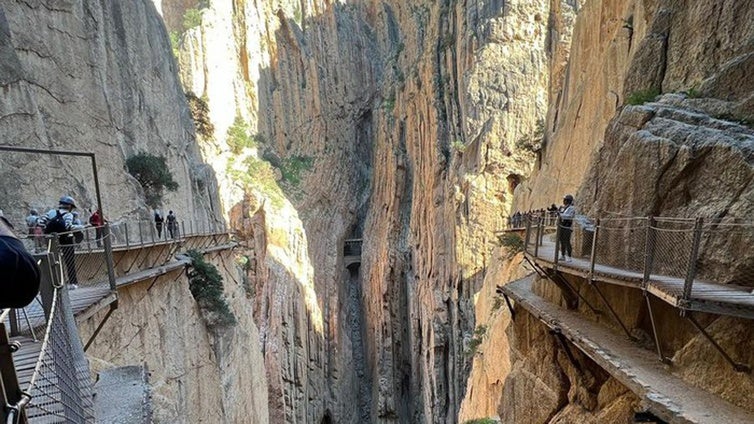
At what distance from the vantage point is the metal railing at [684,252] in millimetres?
3754

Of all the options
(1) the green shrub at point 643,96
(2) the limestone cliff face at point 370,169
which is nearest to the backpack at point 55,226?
(1) the green shrub at point 643,96

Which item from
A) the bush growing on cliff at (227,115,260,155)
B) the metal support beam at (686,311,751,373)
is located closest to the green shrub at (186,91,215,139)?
the bush growing on cliff at (227,115,260,155)

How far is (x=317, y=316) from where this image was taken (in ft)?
102

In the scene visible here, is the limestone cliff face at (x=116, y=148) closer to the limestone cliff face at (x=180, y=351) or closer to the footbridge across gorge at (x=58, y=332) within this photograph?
the limestone cliff face at (x=180, y=351)

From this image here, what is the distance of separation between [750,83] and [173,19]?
39724 mm

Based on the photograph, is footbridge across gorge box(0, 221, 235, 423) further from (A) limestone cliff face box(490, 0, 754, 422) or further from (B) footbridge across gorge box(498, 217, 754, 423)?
(A) limestone cliff face box(490, 0, 754, 422)

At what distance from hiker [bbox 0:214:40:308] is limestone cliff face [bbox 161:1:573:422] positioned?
21.5m

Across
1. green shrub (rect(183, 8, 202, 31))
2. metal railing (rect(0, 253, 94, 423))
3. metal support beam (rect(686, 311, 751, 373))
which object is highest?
green shrub (rect(183, 8, 202, 31))

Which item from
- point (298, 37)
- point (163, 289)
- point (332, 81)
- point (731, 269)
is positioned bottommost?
point (163, 289)

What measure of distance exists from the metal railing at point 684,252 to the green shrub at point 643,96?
191cm

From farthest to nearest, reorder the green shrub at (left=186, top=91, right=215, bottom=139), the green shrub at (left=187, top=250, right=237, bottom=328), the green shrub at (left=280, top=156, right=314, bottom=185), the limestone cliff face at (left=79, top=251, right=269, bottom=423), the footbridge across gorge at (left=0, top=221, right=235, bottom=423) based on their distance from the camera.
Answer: the green shrub at (left=280, top=156, right=314, bottom=185)
the green shrub at (left=186, top=91, right=215, bottom=139)
the green shrub at (left=187, top=250, right=237, bottom=328)
the limestone cliff face at (left=79, top=251, right=269, bottom=423)
the footbridge across gorge at (left=0, top=221, right=235, bottom=423)

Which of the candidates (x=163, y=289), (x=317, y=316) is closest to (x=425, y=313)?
(x=317, y=316)

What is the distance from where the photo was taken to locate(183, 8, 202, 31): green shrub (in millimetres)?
31703

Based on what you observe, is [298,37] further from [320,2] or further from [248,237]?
[248,237]
